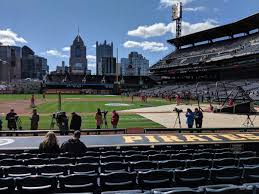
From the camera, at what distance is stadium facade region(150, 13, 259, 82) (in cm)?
7981

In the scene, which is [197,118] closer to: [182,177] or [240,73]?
[182,177]

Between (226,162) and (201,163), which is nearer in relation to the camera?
(201,163)

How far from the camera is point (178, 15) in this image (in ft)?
400

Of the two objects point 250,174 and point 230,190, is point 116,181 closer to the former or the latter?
point 230,190

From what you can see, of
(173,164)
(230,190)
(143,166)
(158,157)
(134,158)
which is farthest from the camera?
(158,157)

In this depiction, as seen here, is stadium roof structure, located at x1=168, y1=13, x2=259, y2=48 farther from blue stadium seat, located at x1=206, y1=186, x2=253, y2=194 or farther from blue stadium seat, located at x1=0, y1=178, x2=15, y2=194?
blue stadium seat, located at x1=0, y1=178, x2=15, y2=194

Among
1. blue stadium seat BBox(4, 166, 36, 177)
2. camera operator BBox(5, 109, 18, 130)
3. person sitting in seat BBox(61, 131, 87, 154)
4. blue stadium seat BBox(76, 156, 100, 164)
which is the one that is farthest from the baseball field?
blue stadium seat BBox(4, 166, 36, 177)

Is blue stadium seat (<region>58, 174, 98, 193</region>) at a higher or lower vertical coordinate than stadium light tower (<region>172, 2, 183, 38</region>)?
lower

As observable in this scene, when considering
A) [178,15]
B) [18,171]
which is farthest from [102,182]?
[178,15]

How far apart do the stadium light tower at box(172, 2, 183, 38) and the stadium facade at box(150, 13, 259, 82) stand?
4162mm

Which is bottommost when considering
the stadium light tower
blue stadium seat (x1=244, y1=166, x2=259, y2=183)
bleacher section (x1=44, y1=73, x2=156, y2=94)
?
blue stadium seat (x1=244, y1=166, x2=259, y2=183)

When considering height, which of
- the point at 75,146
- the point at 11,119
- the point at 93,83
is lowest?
the point at 75,146

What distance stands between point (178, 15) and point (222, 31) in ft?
92.2

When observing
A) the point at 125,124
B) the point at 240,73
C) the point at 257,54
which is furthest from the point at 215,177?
the point at 240,73
